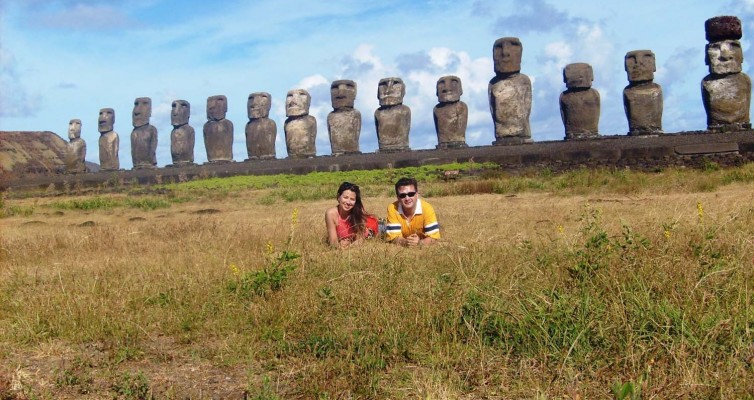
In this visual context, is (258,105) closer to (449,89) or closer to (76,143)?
(449,89)

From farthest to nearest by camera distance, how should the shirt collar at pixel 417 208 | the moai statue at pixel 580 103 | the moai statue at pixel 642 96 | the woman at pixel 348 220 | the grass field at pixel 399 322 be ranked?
→ the moai statue at pixel 580 103
the moai statue at pixel 642 96
the woman at pixel 348 220
the shirt collar at pixel 417 208
the grass field at pixel 399 322

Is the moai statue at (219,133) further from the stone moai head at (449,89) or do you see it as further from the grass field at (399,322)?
the grass field at (399,322)

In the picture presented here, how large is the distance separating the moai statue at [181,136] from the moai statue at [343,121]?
5312 millimetres

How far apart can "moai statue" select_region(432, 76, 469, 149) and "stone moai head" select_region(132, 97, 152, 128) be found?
33.7 ft

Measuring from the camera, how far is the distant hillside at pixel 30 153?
2900 cm

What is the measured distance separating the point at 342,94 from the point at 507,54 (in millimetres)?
4747

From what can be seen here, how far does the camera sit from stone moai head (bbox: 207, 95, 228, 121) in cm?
2489

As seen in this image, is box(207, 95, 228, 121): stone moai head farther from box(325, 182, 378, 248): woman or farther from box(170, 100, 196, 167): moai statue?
box(325, 182, 378, 248): woman

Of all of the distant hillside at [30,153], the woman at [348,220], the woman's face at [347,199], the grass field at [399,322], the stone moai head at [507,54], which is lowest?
the grass field at [399,322]

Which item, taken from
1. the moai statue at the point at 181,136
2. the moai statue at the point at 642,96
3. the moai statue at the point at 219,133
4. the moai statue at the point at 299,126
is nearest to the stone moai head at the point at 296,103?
the moai statue at the point at 299,126

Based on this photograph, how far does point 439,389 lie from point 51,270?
452 cm

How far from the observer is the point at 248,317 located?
486 centimetres

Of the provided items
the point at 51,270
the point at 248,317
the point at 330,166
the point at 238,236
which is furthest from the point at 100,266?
the point at 330,166

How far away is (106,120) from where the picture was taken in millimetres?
28328
